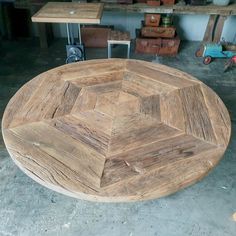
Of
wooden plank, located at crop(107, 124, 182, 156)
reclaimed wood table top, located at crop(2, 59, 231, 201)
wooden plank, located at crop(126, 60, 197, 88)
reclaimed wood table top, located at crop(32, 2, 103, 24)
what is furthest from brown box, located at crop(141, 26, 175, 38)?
wooden plank, located at crop(107, 124, 182, 156)

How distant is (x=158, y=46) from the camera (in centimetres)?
317

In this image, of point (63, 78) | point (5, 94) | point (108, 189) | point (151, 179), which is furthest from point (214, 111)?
point (5, 94)

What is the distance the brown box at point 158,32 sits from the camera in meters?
3.07

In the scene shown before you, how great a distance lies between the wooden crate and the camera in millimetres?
3143

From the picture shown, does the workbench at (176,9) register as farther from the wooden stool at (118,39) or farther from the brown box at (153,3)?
the wooden stool at (118,39)

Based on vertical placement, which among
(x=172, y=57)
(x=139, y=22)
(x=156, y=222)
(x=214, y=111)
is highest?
(x=214, y=111)

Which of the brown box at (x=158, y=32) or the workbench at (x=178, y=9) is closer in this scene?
the workbench at (x=178, y=9)

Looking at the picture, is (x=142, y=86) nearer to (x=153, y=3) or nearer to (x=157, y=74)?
(x=157, y=74)

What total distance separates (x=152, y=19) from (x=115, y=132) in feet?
7.84

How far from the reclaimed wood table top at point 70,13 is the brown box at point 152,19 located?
2.56ft

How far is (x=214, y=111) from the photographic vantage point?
1.18m

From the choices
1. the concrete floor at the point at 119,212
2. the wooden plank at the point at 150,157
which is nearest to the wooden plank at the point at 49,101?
the wooden plank at the point at 150,157

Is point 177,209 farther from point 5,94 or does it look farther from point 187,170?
point 5,94

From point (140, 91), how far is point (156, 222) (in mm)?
780
